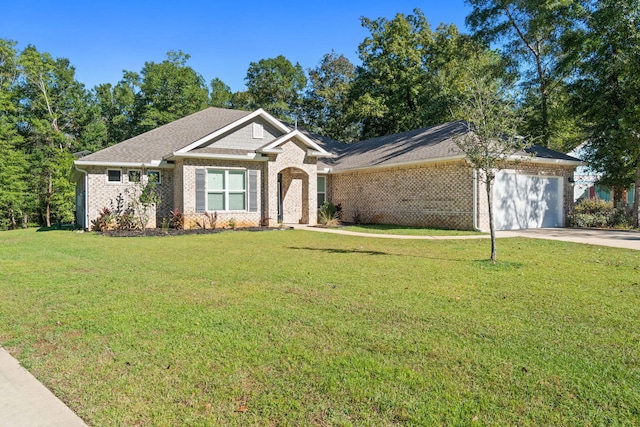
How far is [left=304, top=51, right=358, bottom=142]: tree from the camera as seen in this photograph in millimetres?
39688

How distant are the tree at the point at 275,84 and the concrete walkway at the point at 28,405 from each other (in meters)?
39.5

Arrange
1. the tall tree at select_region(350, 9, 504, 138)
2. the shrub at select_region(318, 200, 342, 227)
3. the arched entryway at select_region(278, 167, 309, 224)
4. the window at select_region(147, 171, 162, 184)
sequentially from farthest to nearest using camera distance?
the tall tree at select_region(350, 9, 504, 138) < the arched entryway at select_region(278, 167, 309, 224) < the shrub at select_region(318, 200, 342, 227) < the window at select_region(147, 171, 162, 184)

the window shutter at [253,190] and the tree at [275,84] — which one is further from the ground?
the tree at [275,84]

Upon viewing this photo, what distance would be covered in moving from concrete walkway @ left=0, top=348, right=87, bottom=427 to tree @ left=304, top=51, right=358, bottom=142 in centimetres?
3739

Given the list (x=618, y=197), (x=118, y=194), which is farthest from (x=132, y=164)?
(x=618, y=197)

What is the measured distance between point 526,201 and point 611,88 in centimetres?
671

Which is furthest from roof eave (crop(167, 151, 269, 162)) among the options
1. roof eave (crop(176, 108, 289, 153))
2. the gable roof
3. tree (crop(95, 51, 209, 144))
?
tree (crop(95, 51, 209, 144))

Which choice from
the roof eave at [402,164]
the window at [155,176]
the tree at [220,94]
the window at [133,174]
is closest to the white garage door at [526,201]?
the roof eave at [402,164]

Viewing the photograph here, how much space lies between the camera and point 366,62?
1225 inches

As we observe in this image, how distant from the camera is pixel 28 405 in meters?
3.04

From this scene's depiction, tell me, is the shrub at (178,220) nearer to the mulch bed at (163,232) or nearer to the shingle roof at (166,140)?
the mulch bed at (163,232)

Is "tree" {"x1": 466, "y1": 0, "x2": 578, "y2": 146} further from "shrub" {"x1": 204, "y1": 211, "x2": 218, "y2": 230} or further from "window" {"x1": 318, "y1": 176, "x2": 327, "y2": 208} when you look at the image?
"shrub" {"x1": 204, "y1": 211, "x2": 218, "y2": 230}

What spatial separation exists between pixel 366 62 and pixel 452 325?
96.8 feet

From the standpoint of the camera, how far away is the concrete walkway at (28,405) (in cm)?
281
